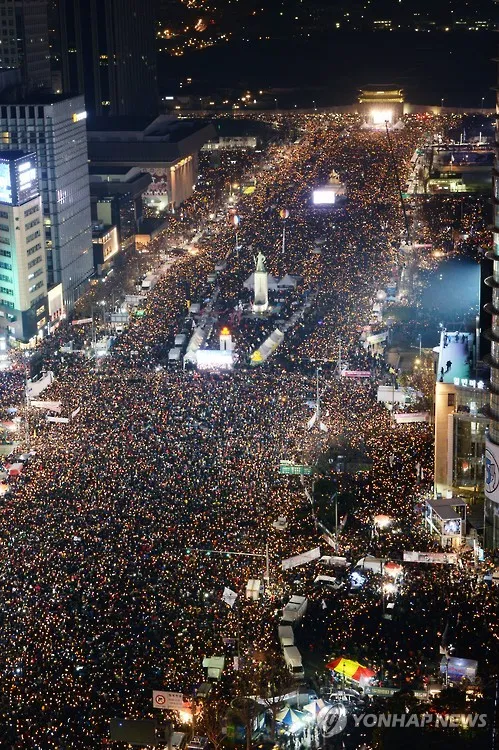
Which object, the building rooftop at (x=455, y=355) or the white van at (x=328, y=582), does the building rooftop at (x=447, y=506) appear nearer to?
the white van at (x=328, y=582)

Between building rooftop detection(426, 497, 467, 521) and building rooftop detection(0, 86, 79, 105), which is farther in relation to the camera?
building rooftop detection(0, 86, 79, 105)

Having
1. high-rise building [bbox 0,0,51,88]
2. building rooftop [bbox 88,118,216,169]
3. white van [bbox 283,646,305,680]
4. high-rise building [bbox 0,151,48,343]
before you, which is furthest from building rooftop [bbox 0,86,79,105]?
white van [bbox 283,646,305,680]

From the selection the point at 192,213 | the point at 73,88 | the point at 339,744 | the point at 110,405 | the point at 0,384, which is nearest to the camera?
the point at 339,744

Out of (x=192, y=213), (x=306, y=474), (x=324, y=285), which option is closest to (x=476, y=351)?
(x=306, y=474)

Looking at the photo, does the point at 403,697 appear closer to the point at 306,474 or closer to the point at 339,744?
the point at 339,744

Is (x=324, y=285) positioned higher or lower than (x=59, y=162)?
lower

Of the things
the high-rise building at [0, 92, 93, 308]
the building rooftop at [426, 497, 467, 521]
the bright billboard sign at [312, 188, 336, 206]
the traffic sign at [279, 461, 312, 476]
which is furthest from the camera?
the bright billboard sign at [312, 188, 336, 206]

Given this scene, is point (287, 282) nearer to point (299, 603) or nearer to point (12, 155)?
point (12, 155)

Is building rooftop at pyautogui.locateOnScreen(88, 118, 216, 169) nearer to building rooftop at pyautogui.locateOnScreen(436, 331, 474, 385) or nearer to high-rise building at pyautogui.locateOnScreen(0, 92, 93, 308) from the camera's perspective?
high-rise building at pyautogui.locateOnScreen(0, 92, 93, 308)

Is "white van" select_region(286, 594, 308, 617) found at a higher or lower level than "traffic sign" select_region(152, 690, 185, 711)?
lower
